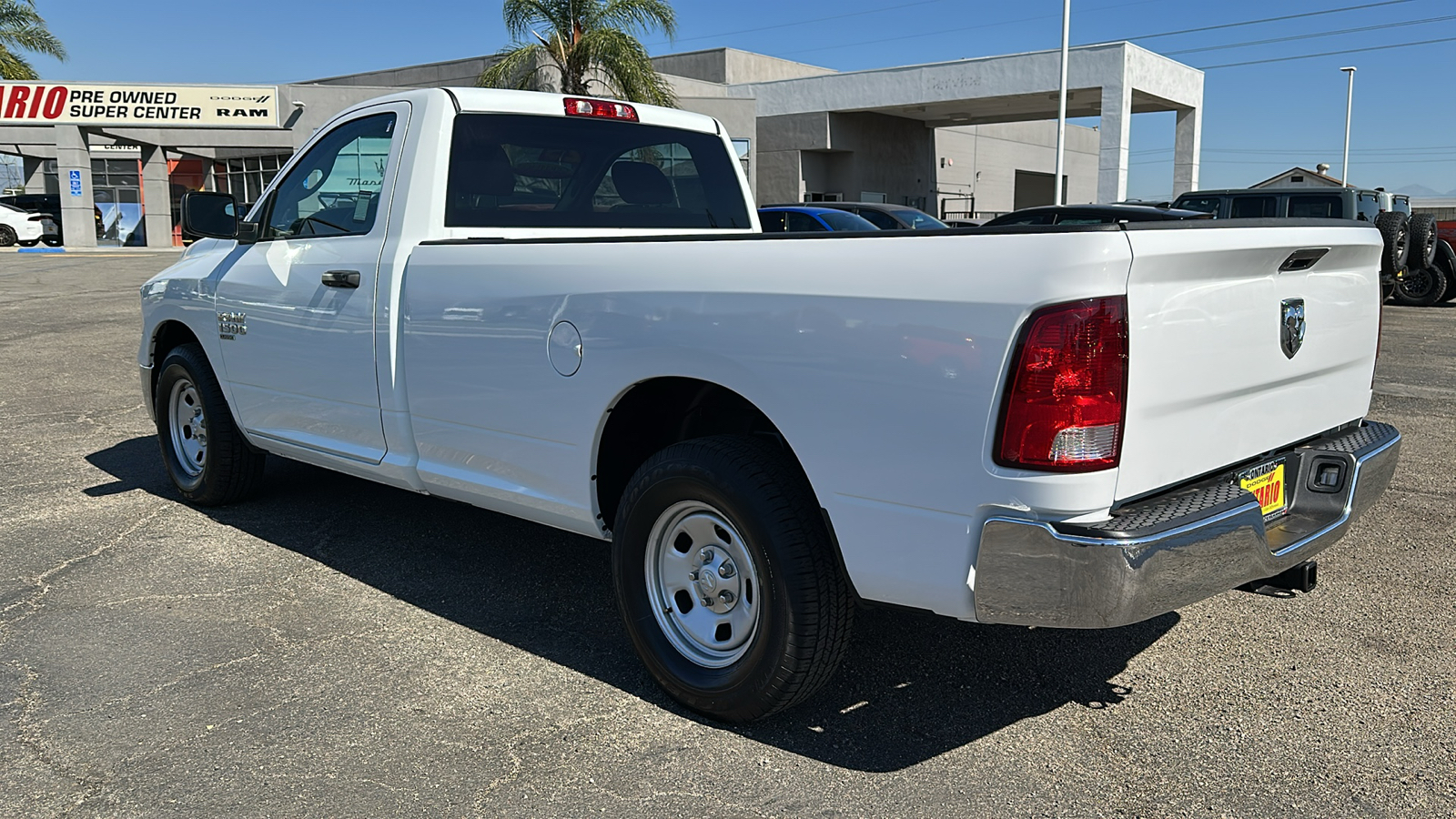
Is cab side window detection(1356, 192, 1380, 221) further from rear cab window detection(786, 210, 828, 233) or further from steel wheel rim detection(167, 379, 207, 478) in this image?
steel wheel rim detection(167, 379, 207, 478)

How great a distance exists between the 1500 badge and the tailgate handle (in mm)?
4157

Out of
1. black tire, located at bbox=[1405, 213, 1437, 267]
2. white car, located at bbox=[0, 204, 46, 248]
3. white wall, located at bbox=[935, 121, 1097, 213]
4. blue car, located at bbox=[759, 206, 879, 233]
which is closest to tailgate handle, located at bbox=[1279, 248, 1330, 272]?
blue car, located at bbox=[759, 206, 879, 233]

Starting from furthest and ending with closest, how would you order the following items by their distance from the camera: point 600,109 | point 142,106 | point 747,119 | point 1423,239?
1. point 747,119
2. point 142,106
3. point 1423,239
4. point 600,109

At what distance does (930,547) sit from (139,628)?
2.98 metres

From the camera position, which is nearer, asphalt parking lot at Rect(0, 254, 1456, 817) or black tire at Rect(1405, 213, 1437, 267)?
asphalt parking lot at Rect(0, 254, 1456, 817)

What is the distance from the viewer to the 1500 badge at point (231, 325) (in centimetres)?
519

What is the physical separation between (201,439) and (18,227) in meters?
35.7

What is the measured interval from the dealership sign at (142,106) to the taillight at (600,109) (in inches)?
1322

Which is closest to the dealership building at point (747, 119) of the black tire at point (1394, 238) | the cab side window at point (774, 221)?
the black tire at point (1394, 238)

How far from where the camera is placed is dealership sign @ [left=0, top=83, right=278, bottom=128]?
3538cm

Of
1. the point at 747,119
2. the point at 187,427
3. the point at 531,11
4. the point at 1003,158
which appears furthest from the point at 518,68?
the point at 1003,158

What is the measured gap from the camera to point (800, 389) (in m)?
3.06

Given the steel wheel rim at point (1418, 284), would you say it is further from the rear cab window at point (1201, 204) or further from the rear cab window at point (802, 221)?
the rear cab window at point (802, 221)

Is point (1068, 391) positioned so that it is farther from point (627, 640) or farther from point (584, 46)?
point (584, 46)
